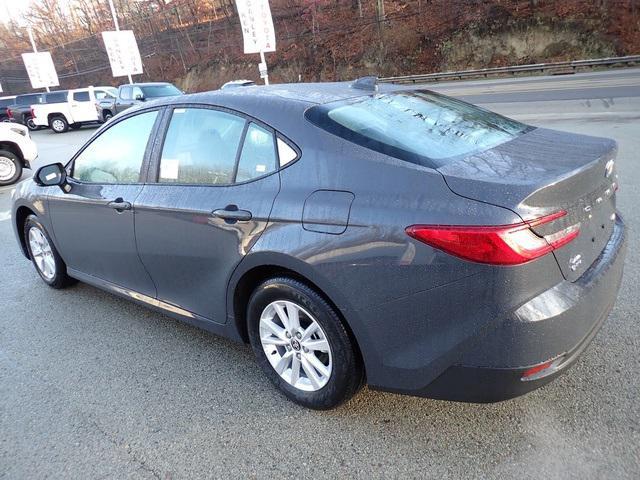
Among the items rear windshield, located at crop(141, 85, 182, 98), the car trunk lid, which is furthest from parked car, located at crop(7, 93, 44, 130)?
the car trunk lid

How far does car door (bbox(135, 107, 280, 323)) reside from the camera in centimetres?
261

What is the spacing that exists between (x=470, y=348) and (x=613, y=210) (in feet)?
4.25

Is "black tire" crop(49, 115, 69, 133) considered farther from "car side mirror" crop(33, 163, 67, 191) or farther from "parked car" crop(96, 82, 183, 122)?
"car side mirror" crop(33, 163, 67, 191)

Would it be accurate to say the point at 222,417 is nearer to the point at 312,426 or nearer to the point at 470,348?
the point at 312,426

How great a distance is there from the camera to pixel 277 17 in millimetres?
41781

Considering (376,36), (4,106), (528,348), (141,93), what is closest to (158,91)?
(141,93)

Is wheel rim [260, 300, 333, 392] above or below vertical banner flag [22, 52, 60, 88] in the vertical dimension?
below

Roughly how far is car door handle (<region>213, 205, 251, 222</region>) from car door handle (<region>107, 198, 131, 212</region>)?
2.81 ft

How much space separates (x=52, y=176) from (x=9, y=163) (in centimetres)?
815

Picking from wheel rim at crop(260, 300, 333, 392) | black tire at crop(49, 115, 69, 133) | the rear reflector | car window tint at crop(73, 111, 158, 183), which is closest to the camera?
the rear reflector

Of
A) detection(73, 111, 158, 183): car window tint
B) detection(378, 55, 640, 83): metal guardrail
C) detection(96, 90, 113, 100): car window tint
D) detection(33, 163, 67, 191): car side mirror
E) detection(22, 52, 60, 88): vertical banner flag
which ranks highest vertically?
detection(22, 52, 60, 88): vertical banner flag

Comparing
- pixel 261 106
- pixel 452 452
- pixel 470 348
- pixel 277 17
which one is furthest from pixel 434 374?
pixel 277 17

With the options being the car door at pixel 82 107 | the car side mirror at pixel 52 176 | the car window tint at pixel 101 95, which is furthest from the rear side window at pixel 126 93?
the car side mirror at pixel 52 176

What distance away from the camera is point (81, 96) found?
22.8 metres
